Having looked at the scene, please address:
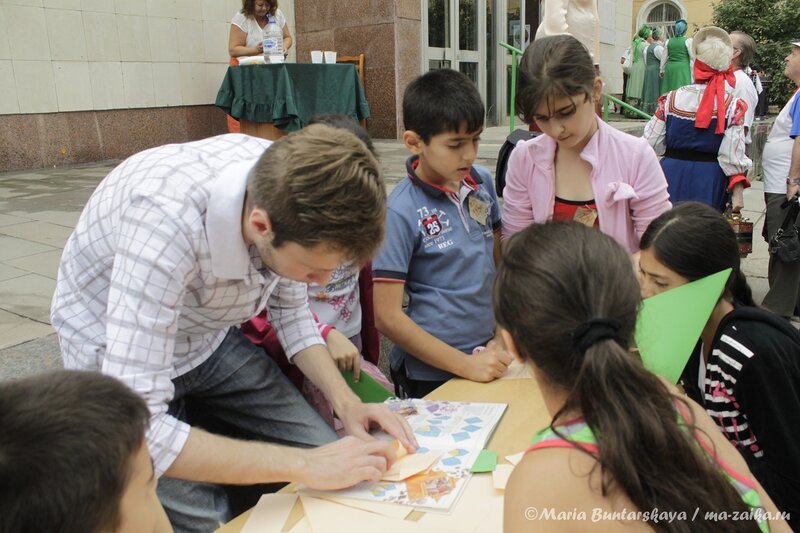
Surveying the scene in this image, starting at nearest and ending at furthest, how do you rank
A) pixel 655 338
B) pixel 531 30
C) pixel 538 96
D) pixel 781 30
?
pixel 655 338 < pixel 538 96 < pixel 531 30 < pixel 781 30

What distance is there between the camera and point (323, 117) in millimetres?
2346

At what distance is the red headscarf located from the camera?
368cm

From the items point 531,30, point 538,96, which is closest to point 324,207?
point 538,96

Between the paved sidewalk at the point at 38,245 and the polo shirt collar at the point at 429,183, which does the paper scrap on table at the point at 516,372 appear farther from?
the paved sidewalk at the point at 38,245

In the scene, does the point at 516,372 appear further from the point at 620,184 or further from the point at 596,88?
the point at 596,88

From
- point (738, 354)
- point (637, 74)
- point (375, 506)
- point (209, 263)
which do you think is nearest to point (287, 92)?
point (209, 263)

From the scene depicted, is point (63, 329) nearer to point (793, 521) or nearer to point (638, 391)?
point (638, 391)

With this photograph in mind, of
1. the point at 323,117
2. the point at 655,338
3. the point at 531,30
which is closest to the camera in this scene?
the point at 655,338

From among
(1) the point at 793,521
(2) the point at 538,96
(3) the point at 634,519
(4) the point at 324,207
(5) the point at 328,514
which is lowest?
(1) the point at 793,521

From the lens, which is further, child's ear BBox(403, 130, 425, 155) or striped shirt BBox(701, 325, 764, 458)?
child's ear BBox(403, 130, 425, 155)

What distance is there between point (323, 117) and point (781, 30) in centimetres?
1425

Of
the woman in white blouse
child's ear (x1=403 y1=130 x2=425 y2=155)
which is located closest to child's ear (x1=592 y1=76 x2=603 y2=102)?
child's ear (x1=403 y1=130 x2=425 y2=155)

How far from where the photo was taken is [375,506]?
1.21 metres

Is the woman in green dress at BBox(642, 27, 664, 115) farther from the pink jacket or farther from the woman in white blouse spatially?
the pink jacket
